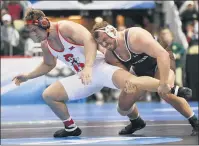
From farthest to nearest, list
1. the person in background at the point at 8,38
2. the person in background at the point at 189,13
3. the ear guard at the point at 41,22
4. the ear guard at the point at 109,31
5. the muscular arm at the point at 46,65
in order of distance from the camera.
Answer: the person in background at the point at 189,13, the person in background at the point at 8,38, the muscular arm at the point at 46,65, the ear guard at the point at 41,22, the ear guard at the point at 109,31

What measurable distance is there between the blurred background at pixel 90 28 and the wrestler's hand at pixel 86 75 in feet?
19.2

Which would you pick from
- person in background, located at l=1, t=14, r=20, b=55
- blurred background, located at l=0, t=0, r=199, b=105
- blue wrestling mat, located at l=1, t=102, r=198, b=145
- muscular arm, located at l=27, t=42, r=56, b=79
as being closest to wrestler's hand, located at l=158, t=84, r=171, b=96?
blue wrestling mat, located at l=1, t=102, r=198, b=145

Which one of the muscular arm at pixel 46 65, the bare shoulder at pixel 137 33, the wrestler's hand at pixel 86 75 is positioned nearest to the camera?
the wrestler's hand at pixel 86 75

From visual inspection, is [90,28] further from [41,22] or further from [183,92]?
[183,92]

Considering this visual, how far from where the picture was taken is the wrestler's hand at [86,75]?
6.29 metres

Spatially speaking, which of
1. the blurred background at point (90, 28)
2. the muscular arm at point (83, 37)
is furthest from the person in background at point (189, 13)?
the muscular arm at point (83, 37)

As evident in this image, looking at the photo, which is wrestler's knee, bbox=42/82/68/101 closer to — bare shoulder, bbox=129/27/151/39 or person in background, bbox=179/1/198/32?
bare shoulder, bbox=129/27/151/39

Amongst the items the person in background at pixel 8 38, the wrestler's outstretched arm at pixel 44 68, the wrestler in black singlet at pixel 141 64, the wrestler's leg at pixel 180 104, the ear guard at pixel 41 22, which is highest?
the ear guard at pixel 41 22

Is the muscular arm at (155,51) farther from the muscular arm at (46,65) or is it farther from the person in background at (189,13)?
the person in background at (189,13)

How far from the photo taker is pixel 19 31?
15.6 m

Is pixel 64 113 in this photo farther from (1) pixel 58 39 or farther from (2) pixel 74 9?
(2) pixel 74 9

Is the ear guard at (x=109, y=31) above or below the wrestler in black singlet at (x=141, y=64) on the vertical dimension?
above

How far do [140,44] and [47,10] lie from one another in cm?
1056

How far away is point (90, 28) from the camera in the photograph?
16.4m
